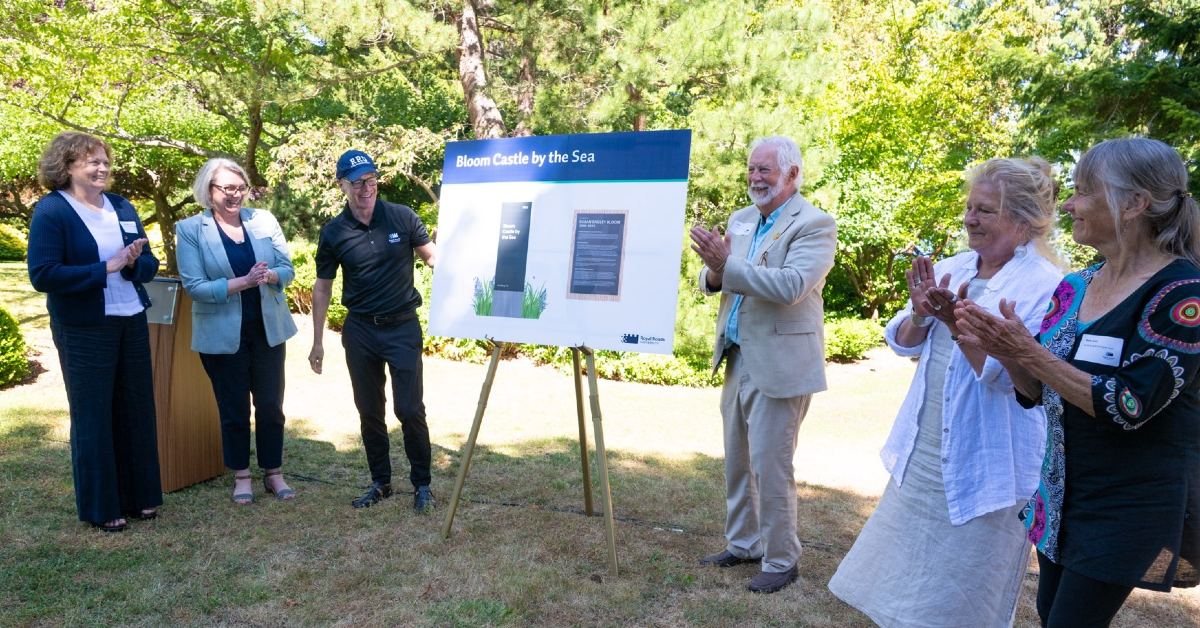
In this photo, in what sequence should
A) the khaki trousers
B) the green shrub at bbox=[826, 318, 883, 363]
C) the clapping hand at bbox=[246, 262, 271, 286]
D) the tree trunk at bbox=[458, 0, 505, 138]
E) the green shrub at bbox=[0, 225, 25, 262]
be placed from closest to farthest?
the khaki trousers, the clapping hand at bbox=[246, 262, 271, 286], the tree trunk at bbox=[458, 0, 505, 138], the green shrub at bbox=[826, 318, 883, 363], the green shrub at bbox=[0, 225, 25, 262]

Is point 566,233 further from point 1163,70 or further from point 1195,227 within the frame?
point 1163,70

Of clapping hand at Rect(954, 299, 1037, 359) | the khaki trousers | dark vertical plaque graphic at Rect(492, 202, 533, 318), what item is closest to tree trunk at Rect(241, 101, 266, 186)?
dark vertical plaque graphic at Rect(492, 202, 533, 318)

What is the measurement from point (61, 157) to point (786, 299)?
11.5 ft

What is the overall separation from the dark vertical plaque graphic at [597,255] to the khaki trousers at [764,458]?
66cm

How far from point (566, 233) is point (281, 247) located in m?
1.89

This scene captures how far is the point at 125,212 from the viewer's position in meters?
4.09

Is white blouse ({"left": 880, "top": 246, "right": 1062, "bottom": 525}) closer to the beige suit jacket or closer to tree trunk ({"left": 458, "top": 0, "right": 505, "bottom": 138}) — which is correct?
the beige suit jacket

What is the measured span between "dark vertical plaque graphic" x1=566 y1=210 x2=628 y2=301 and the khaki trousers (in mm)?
656

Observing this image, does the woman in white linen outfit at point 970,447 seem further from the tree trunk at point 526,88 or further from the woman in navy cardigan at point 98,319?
the tree trunk at point 526,88

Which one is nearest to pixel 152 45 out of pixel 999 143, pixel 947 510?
pixel 947 510

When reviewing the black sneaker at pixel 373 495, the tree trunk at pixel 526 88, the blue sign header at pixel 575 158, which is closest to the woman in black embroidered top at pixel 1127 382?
the blue sign header at pixel 575 158

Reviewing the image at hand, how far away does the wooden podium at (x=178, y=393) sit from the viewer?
180 inches

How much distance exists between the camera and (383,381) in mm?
4453

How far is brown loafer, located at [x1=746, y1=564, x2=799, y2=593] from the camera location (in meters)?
3.43
